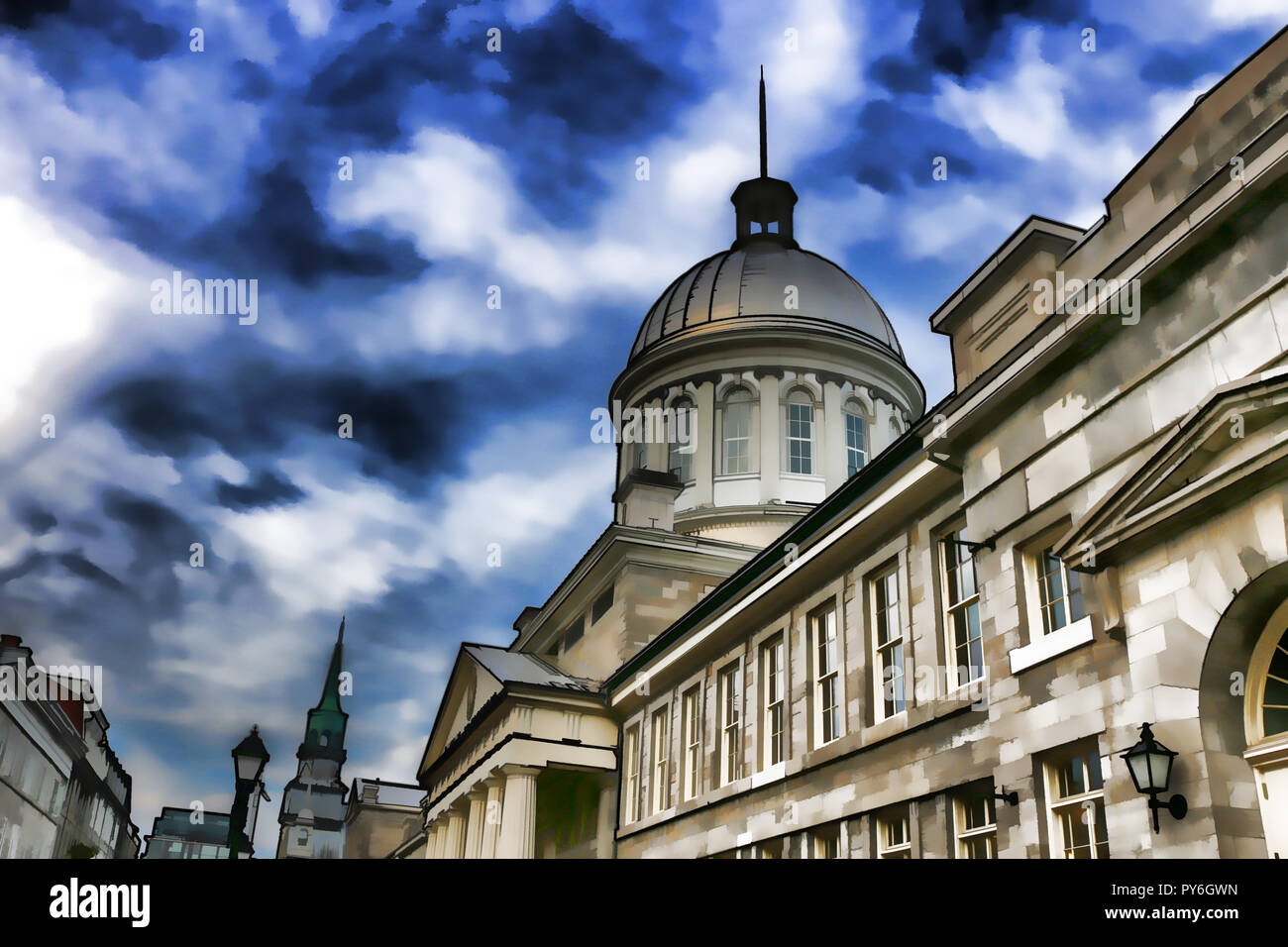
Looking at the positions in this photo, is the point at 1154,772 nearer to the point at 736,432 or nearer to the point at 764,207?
the point at 736,432

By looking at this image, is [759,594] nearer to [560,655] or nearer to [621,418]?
[560,655]

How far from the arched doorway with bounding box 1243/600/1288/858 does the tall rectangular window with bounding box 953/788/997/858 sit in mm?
4625

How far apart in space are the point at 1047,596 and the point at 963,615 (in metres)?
2.48

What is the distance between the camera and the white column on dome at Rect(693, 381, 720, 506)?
38781 mm

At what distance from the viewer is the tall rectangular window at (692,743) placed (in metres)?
24.0

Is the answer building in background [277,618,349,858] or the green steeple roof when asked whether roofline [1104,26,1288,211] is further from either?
the green steeple roof

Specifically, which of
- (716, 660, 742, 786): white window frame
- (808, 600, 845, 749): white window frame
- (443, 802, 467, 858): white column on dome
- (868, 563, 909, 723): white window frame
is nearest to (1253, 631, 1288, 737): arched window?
(868, 563, 909, 723): white window frame

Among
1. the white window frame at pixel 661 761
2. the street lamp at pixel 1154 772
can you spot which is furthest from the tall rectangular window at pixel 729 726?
the street lamp at pixel 1154 772

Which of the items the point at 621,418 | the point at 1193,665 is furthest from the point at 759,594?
the point at 621,418

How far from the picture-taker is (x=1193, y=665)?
10242mm

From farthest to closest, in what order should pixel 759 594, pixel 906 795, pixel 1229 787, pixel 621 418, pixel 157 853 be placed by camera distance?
pixel 157 853, pixel 621 418, pixel 759 594, pixel 906 795, pixel 1229 787

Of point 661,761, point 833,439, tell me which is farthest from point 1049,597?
point 833,439

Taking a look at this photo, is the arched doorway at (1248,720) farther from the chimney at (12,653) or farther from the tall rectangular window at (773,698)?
the chimney at (12,653)
